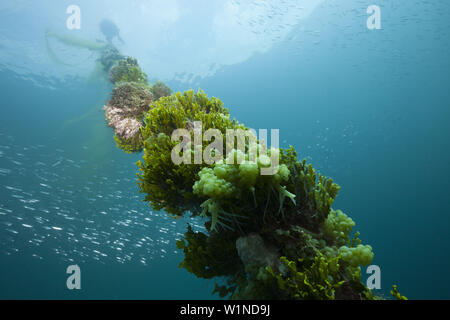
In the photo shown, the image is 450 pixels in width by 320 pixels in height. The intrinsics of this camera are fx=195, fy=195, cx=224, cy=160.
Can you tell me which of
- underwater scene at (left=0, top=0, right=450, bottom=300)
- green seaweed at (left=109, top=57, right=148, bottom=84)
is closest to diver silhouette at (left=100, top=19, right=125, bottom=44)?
underwater scene at (left=0, top=0, right=450, bottom=300)

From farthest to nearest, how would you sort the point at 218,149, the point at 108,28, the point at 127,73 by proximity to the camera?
the point at 108,28 < the point at 127,73 < the point at 218,149

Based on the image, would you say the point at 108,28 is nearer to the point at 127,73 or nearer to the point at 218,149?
the point at 127,73

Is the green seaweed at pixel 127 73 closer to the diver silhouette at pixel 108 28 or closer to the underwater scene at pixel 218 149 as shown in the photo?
the underwater scene at pixel 218 149

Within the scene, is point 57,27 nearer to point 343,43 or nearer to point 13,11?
point 13,11

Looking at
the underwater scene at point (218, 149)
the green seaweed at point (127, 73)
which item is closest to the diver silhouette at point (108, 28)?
the underwater scene at point (218, 149)

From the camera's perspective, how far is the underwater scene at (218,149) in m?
3.28

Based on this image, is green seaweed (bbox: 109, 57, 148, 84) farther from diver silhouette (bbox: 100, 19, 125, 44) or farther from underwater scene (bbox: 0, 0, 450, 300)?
diver silhouette (bbox: 100, 19, 125, 44)

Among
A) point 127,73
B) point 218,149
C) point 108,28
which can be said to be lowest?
point 218,149

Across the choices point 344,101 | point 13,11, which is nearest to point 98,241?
point 13,11

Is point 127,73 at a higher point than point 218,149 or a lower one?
higher

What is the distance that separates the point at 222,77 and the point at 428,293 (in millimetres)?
66947

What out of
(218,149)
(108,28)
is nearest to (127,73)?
(218,149)

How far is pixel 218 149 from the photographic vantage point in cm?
398

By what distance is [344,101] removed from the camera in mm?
67250
